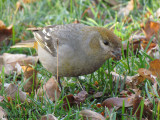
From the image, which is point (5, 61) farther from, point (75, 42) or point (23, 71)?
point (75, 42)

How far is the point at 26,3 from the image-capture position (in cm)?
714

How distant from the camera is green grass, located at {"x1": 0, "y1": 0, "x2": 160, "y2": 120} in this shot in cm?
334

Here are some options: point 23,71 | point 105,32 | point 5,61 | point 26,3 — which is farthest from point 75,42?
point 26,3

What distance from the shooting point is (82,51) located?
153 inches

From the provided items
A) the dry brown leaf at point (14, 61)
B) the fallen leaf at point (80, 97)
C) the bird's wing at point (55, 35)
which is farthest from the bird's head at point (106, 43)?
the dry brown leaf at point (14, 61)

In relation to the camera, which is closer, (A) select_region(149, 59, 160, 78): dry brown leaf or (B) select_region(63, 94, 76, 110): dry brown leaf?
(B) select_region(63, 94, 76, 110): dry brown leaf

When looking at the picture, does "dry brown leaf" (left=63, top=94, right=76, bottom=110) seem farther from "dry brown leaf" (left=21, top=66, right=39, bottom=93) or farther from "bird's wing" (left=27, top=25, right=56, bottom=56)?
"bird's wing" (left=27, top=25, right=56, bottom=56)

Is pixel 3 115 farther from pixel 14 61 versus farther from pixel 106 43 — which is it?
pixel 14 61

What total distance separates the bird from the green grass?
26 centimetres

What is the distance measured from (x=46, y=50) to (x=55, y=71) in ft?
1.34

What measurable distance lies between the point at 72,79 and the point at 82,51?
2.29 ft

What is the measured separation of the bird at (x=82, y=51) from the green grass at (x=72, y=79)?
26 cm

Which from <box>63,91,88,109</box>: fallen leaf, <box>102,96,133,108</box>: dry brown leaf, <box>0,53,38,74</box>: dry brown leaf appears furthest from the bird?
<box>0,53,38,74</box>: dry brown leaf

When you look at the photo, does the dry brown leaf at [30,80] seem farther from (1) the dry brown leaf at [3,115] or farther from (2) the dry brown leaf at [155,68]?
(2) the dry brown leaf at [155,68]
